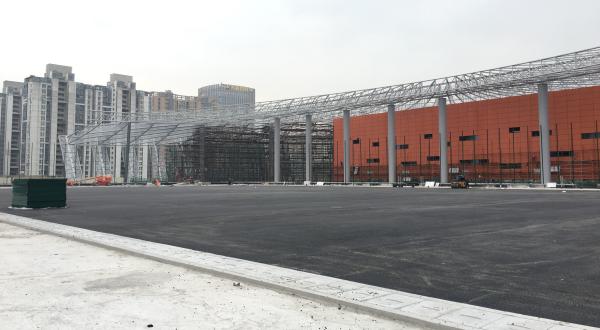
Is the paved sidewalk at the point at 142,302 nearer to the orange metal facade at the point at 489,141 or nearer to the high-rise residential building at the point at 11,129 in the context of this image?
the orange metal facade at the point at 489,141

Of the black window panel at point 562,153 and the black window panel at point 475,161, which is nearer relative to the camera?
the black window panel at point 562,153

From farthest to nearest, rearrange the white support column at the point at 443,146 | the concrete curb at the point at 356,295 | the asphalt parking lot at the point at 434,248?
the white support column at the point at 443,146 < the asphalt parking lot at the point at 434,248 < the concrete curb at the point at 356,295

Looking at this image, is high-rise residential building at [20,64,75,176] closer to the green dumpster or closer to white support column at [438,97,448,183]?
white support column at [438,97,448,183]

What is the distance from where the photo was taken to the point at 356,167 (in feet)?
281

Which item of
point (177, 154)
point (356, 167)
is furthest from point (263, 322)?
point (177, 154)

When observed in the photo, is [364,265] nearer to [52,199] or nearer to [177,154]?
[52,199]

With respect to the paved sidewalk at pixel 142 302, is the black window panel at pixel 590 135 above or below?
above

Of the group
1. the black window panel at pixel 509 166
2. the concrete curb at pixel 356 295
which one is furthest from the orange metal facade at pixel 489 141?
the concrete curb at pixel 356 295

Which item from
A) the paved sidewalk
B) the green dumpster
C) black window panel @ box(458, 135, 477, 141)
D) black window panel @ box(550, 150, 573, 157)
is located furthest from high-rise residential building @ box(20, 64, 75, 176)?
the paved sidewalk

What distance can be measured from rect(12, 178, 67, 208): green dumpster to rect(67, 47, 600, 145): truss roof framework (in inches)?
1904

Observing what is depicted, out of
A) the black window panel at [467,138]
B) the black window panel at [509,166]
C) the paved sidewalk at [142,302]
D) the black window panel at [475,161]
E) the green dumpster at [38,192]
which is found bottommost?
the paved sidewalk at [142,302]

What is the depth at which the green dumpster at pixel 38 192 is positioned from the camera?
20297mm

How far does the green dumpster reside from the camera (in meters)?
20.3

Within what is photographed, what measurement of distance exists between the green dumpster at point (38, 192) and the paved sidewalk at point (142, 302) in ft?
46.0
